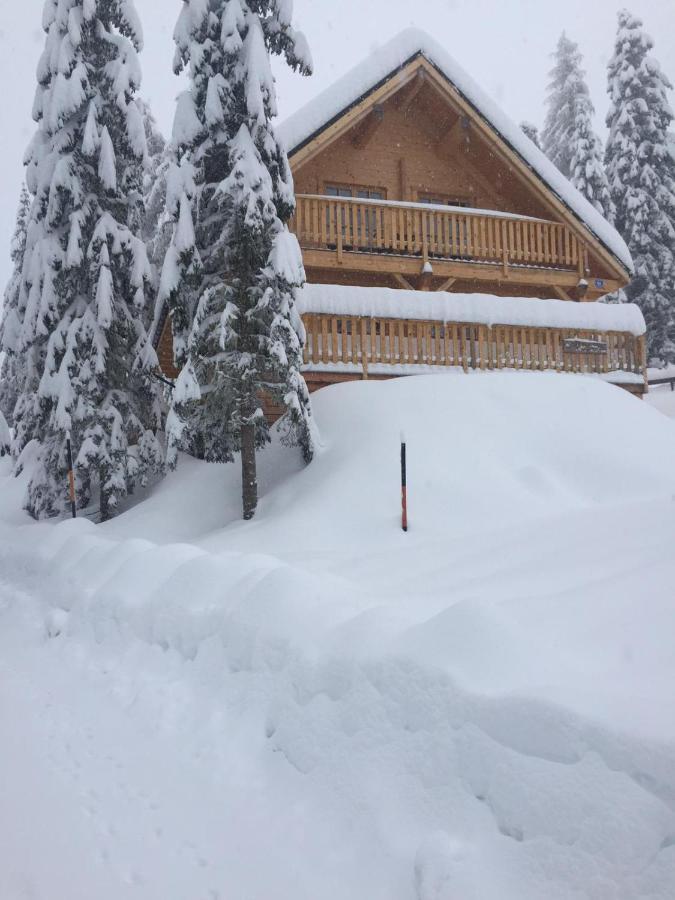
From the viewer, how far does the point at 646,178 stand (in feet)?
87.8

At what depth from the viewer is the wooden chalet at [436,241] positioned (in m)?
12.7

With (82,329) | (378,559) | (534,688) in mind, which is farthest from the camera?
(82,329)

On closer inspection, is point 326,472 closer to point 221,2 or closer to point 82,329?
point 82,329

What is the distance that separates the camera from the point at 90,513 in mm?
12898

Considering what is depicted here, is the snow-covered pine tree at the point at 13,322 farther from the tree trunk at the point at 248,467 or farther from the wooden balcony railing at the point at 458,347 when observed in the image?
the wooden balcony railing at the point at 458,347

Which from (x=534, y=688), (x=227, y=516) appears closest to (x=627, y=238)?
(x=227, y=516)

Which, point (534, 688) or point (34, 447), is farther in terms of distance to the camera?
point (34, 447)

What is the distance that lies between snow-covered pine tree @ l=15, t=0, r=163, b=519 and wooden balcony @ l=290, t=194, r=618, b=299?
4255 millimetres

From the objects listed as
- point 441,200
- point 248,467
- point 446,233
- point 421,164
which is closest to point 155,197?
point 421,164

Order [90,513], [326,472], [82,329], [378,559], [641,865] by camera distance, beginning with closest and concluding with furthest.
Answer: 1. [641,865]
2. [378,559]
3. [326,472]
4. [82,329]
5. [90,513]

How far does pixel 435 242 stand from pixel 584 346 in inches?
187

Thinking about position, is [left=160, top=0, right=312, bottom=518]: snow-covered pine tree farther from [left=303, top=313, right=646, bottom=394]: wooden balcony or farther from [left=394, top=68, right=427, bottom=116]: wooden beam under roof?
[left=394, top=68, right=427, bottom=116]: wooden beam under roof

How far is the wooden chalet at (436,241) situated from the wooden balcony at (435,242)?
0.04 meters

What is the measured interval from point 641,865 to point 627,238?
96.5 feet
